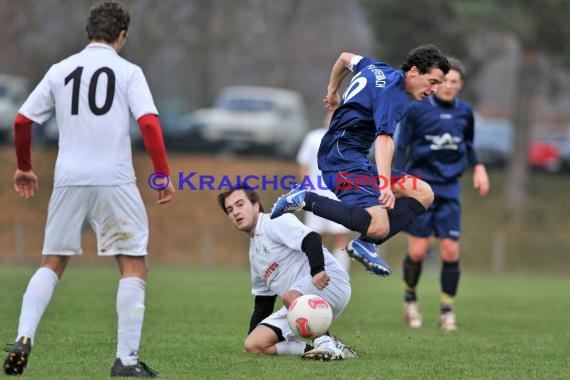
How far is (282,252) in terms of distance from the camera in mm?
7191

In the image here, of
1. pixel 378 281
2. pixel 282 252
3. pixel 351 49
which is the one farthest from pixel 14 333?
pixel 351 49

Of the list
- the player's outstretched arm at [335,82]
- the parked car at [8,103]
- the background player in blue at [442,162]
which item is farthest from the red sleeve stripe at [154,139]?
the parked car at [8,103]

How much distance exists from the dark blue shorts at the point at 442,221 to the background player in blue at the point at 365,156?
7.68 ft

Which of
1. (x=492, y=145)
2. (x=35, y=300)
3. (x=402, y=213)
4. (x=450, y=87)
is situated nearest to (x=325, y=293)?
(x=402, y=213)

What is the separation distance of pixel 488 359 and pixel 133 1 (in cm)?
2953

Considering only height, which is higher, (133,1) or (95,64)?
(133,1)

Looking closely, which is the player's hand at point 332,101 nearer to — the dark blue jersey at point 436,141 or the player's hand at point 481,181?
the dark blue jersey at point 436,141

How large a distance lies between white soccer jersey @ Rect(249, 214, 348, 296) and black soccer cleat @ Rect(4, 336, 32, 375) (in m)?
1.96

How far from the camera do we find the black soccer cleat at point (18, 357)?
5.66 metres

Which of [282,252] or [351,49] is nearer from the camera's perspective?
[282,252]

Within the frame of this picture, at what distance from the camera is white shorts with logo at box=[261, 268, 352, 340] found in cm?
715

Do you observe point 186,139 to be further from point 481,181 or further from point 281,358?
point 281,358

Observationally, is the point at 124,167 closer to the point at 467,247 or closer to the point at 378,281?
the point at 378,281

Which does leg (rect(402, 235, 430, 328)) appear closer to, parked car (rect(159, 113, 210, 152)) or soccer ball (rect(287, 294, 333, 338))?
soccer ball (rect(287, 294, 333, 338))
